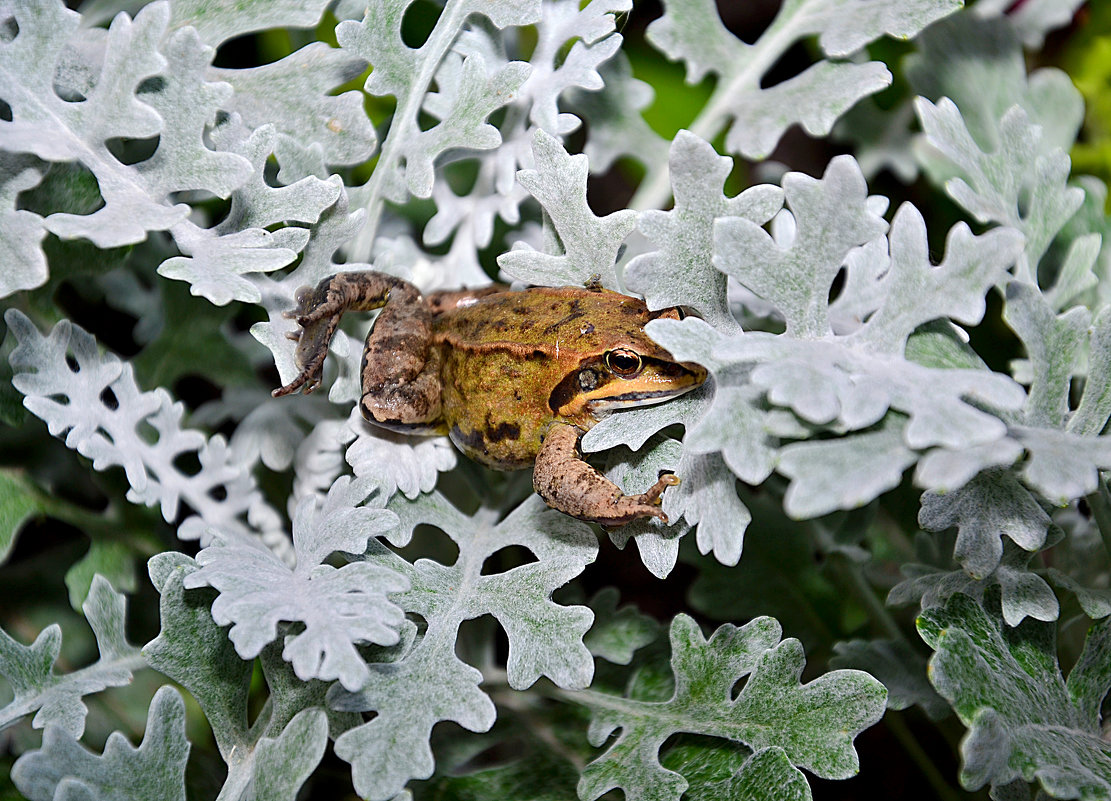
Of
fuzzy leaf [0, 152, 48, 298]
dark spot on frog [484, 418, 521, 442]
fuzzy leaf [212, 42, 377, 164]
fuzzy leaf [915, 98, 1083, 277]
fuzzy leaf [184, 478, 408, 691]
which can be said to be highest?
fuzzy leaf [915, 98, 1083, 277]

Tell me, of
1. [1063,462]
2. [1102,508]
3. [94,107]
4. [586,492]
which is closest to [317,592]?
[586,492]

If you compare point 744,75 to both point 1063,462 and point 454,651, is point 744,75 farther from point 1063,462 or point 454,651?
point 454,651

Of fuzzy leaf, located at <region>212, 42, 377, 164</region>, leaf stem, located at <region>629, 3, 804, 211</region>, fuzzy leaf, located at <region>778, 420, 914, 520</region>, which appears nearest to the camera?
fuzzy leaf, located at <region>778, 420, 914, 520</region>

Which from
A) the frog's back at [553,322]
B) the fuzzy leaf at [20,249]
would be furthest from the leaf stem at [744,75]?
the fuzzy leaf at [20,249]

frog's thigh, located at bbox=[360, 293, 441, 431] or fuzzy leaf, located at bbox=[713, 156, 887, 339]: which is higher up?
fuzzy leaf, located at bbox=[713, 156, 887, 339]

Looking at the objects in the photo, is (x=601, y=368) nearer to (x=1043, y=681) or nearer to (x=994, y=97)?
(x=1043, y=681)

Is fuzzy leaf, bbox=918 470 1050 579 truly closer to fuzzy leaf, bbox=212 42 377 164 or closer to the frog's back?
the frog's back

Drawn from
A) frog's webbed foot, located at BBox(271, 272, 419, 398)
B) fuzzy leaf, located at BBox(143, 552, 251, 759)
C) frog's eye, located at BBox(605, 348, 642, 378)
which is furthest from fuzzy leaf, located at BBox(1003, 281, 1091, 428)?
fuzzy leaf, located at BBox(143, 552, 251, 759)
